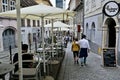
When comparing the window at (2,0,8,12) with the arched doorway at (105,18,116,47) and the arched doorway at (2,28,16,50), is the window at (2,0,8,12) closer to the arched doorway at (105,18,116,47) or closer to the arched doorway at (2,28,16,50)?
the arched doorway at (2,28,16,50)

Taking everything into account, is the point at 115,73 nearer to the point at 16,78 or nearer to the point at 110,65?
the point at 110,65

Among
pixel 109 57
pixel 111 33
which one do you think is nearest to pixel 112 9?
pixel 109 57

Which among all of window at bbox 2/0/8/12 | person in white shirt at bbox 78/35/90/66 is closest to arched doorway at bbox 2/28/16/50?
window at bbox 2/0/8/12

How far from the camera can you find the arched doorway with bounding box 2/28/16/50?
26528mm

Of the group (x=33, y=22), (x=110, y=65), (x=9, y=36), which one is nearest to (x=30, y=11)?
(x=110, y=65)

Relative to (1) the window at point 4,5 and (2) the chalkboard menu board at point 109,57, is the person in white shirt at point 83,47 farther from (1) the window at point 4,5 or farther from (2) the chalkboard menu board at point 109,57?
(1) the window at point 4,5

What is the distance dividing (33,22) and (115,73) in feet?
100

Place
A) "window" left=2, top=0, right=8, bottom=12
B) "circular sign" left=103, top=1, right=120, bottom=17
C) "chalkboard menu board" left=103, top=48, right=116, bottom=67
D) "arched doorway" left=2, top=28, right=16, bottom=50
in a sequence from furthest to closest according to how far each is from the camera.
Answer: "arched doorway" left=2, top=28, right=16, bottom=50 < "window" left=2, top=0, right=8, bottom=12 < "chalkboard menu board" left=103, top=48, right=116, bottom=67 < "circular sign" left=103, top=1, right=120, bottom=17

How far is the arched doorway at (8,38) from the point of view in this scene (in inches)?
1044

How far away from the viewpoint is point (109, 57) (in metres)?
11.8

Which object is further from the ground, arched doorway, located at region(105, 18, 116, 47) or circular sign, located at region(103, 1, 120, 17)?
circular sign, located at region(103, 1, 120, 17)

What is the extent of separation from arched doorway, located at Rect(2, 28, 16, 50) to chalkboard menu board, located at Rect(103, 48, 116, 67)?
655 inches

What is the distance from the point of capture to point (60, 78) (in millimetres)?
9656

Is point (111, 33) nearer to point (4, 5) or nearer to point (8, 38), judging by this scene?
point (4, 5)
